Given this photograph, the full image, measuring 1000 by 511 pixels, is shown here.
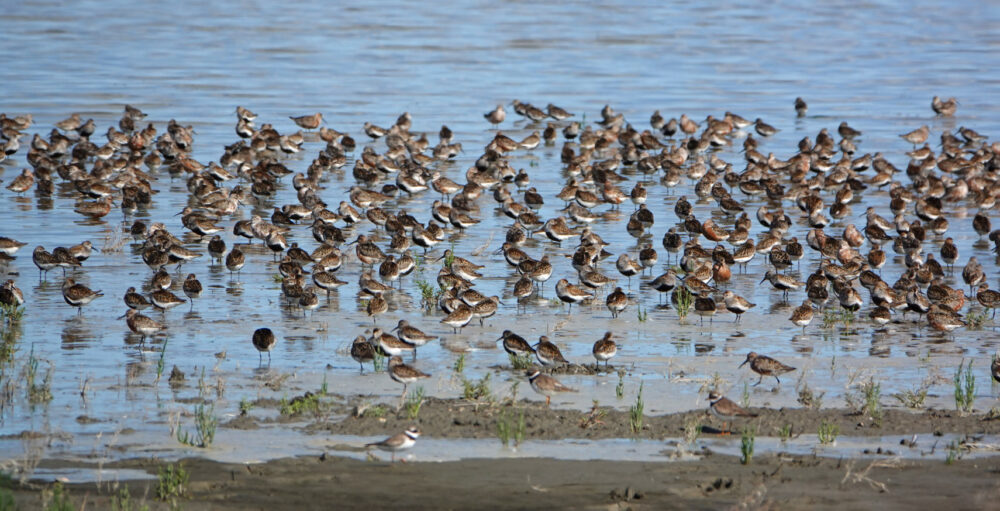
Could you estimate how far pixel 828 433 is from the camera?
454 inches

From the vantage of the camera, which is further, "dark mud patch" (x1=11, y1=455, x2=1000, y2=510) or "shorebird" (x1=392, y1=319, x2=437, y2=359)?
"shorebird" (x1=392, y1=319, x2=437, y2=359)

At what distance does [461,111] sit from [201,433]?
25.2 m

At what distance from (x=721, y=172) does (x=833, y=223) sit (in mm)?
3981

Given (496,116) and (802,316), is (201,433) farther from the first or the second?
(496,116)

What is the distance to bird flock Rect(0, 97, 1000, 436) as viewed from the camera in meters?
16.8

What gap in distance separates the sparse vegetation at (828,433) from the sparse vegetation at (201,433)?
4.86m

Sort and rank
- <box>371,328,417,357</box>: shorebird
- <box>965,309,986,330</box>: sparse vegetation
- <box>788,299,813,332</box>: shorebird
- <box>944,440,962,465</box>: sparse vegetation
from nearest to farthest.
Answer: <box>944,440,962,465</box>: sparse vegetation → <box>371,328,417,357</box>: shorebird → <box>788,299,813,332</box>: shorebird → <box>965,309,986,330</box>: sparse vegetation

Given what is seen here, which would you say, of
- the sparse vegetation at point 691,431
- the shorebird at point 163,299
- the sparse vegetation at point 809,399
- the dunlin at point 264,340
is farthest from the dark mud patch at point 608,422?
the shorebird at point 163,299

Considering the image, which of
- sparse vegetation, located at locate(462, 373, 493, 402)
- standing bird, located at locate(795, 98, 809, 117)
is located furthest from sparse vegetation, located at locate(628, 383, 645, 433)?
standing bird, located at locate(795, 98, 809, 117)

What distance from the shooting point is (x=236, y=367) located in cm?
1397

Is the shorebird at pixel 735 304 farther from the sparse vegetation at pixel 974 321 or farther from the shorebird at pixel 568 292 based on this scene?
the sparse vegetation at pixel 974 321

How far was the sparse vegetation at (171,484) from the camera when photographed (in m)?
9.88

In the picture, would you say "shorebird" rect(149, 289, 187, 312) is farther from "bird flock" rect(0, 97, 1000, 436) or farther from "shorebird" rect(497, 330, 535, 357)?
"shorebird" rect(497, 330, 535, 357)

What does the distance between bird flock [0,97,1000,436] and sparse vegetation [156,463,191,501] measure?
169 cm
